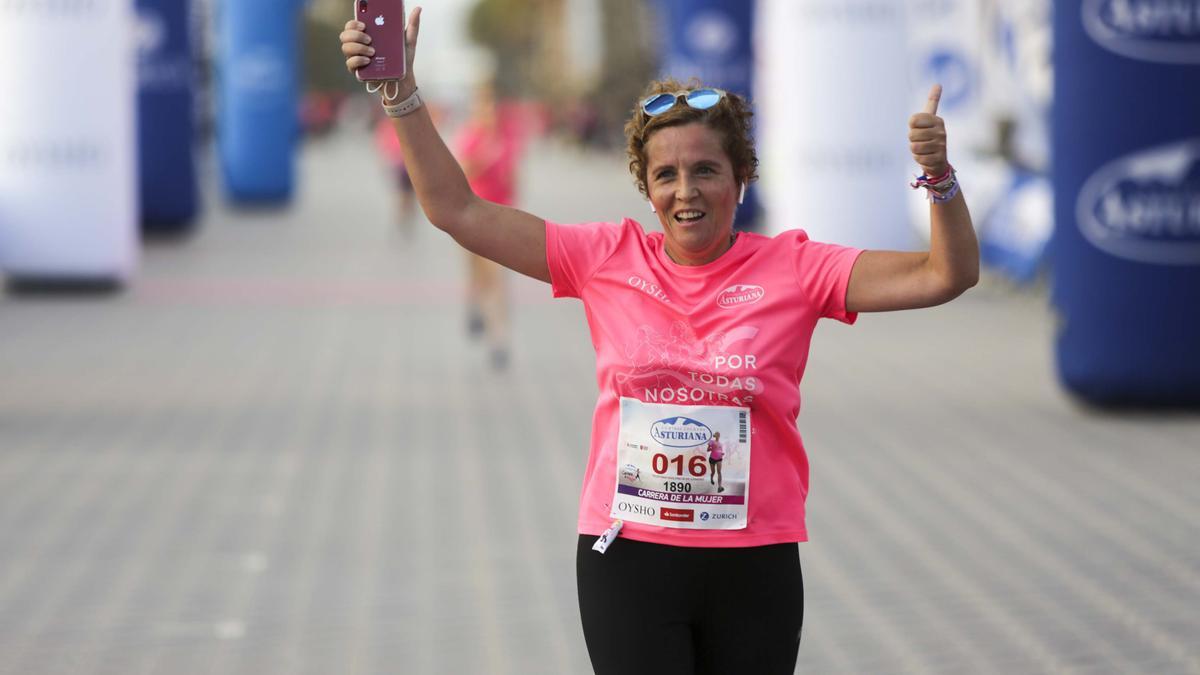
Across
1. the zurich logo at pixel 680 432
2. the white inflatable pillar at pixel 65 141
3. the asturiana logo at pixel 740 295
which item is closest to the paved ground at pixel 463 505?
the white inflatable pillar at pixel 65 141

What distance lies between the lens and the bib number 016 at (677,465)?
3164 millimetres

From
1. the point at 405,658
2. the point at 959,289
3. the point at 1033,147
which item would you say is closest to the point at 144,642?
the point at 405,658

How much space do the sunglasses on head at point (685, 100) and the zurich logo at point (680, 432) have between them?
54 centimetres

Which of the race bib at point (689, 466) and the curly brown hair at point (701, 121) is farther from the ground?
the curly brown hair at point (701, 121)

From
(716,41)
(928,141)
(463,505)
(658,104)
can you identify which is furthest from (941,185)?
(716,41)

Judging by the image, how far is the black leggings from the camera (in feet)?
10.4

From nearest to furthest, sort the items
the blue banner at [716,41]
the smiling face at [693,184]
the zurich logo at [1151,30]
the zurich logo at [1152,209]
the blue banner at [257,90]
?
the smiling face at [693,184]
the zurich logo at [1151,30]
the zurich logo at [1152,209]
the blue banner at [716,41]
the blue banner at [257,90]

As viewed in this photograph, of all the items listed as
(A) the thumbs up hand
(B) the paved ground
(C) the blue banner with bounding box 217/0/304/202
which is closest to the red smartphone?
(A) the thumbs up hand

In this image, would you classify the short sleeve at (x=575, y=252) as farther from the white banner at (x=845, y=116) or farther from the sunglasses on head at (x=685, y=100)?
the white banner at (x=845, y=116)

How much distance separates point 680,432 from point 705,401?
0.23 feet

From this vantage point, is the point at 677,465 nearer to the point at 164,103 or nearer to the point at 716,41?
the point at 164,103

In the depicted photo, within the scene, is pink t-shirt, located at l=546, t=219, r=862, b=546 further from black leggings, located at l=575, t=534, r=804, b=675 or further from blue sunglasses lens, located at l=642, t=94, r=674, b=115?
blue sunglasses lens, located at l=642, t=94, r=674, b=115

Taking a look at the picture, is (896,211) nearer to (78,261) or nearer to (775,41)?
(775,41)

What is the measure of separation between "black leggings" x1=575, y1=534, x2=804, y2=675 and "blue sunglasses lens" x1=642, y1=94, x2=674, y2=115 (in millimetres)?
753
